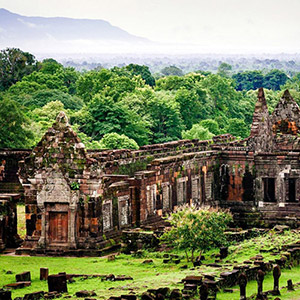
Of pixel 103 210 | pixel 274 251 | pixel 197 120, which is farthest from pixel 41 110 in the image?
pixel 274 251

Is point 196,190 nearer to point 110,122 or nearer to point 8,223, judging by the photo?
point 8,223

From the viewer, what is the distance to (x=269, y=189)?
52844mm

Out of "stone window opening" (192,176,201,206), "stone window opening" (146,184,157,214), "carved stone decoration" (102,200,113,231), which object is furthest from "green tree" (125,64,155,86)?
"carved stone decoration" (102,200,113,231)

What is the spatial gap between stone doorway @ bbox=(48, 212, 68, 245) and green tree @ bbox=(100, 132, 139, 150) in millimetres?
40310

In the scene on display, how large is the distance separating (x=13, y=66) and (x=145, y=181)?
110 metres

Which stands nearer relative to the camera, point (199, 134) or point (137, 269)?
point (137, 269)

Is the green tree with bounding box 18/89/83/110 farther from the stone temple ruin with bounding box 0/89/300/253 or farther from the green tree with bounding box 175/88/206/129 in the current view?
the stone temple ruin with bounding box 0/89/300/253

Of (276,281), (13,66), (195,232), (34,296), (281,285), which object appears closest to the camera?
(276,281)

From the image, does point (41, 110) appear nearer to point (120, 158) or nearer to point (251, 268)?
point (120, 158)

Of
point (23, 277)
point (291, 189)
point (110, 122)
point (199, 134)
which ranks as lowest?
point (23, 277)

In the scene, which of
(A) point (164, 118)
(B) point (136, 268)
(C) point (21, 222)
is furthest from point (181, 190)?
(A) point (164, 118)

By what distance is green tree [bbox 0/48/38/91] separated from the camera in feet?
484

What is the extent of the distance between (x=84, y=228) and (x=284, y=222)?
14.2m

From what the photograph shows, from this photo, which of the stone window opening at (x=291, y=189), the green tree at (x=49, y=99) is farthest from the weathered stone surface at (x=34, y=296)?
the green tree at (x=49, y=99)
